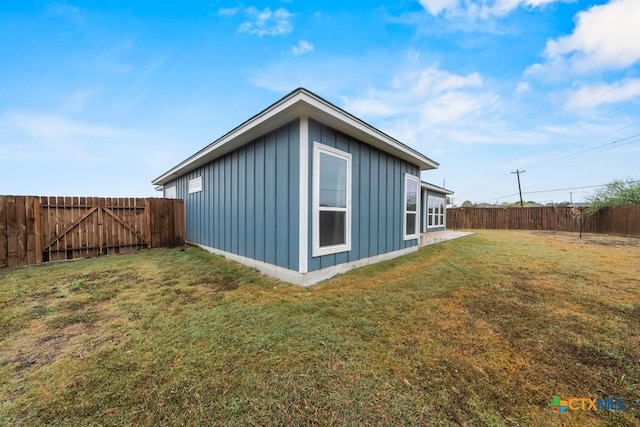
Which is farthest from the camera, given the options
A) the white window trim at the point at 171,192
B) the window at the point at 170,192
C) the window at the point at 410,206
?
the window at the point at 170,192

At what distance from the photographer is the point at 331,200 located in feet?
13.7

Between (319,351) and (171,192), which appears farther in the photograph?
(171,192)

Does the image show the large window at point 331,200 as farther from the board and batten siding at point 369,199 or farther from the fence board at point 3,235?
the fence board at point 3,235

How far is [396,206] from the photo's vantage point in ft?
19.5

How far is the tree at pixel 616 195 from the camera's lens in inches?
491

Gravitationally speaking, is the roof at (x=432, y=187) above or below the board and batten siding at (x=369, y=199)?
above

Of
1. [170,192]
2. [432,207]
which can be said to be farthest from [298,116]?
[432,207]

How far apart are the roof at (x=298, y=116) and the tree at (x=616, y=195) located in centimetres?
1476

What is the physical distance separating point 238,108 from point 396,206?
7373 mm

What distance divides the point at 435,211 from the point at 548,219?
8.38 m

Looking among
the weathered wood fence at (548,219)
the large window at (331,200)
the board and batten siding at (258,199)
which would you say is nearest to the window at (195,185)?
the board and batten siding at (258,199)

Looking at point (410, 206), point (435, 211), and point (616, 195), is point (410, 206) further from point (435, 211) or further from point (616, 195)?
point (616, 195)

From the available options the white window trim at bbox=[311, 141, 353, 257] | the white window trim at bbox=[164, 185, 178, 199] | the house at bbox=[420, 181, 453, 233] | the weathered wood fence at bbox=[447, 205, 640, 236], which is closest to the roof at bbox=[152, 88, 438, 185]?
the white window trim at bbox=[311, 141, 353, 257]

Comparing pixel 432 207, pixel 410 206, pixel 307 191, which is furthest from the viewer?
pixel 432 207
